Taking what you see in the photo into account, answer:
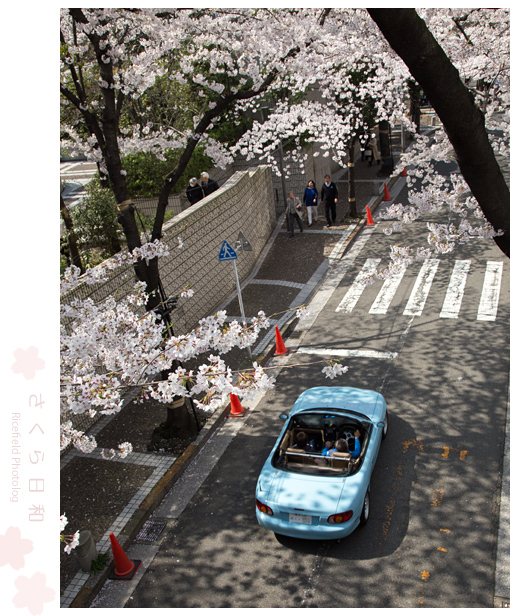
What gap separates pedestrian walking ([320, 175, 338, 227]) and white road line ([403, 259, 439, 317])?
4.61m

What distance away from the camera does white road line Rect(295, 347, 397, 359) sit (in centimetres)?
1162

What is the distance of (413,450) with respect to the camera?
28.9 ft

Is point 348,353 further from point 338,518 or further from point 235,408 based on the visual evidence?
point 338,518

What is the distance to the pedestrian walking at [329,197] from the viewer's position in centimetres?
1919

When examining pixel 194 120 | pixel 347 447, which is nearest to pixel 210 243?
pixel 194 120

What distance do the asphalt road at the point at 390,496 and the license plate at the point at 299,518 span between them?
56 cm

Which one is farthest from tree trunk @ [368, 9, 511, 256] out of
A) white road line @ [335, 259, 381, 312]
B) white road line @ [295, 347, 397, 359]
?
white road line @ [335, 259, 381, 312]

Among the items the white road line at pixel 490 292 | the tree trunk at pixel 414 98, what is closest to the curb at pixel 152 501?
the white road line at pixel 490 292

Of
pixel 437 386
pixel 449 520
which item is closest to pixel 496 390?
pixel 437 386

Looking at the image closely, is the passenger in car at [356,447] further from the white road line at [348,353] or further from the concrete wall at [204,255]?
the concrete wall at [204,255]

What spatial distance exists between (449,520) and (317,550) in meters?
1.85

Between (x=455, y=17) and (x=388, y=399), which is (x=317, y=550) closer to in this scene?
(x=388, y=399)

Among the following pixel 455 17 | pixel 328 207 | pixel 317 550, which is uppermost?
pixel 455 17

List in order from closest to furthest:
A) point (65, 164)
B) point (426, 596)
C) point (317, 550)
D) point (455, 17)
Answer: point (426, 596)
point (317, 550)
point (455, 17)
point (65, 164)
